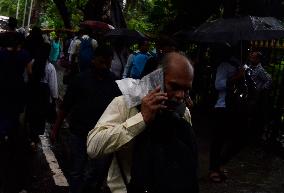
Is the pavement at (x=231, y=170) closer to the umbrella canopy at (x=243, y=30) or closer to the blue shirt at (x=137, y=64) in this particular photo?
the blue shirt at (x=137, y=64)

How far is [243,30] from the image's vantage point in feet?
23.4

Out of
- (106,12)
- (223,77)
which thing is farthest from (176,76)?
(106,12)

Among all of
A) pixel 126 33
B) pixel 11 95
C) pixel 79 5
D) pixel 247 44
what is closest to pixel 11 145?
pixel 11 95

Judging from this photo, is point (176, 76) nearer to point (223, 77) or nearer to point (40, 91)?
point (223, 77)

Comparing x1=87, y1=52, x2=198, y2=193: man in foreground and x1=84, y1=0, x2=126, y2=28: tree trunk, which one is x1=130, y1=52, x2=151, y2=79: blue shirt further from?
x1=87, y1=52, x2=198, y2=193: man in foreground

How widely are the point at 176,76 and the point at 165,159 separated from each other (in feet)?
1.20

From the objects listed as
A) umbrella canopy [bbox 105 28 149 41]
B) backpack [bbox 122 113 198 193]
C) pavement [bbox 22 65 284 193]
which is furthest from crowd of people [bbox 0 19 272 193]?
umbrella canopy [bbox 105 28 149 41]

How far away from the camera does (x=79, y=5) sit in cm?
2302

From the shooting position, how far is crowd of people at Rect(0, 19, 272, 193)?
2.31m

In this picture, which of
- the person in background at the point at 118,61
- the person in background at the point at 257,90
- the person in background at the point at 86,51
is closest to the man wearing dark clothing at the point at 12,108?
Answer: the person in background at the point at 257,90

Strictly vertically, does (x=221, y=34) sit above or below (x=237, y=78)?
above

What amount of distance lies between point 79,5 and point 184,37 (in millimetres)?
14245

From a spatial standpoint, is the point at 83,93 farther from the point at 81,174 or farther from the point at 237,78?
the point at 237,78

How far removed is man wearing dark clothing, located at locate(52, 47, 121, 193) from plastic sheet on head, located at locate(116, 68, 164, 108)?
2.64m
